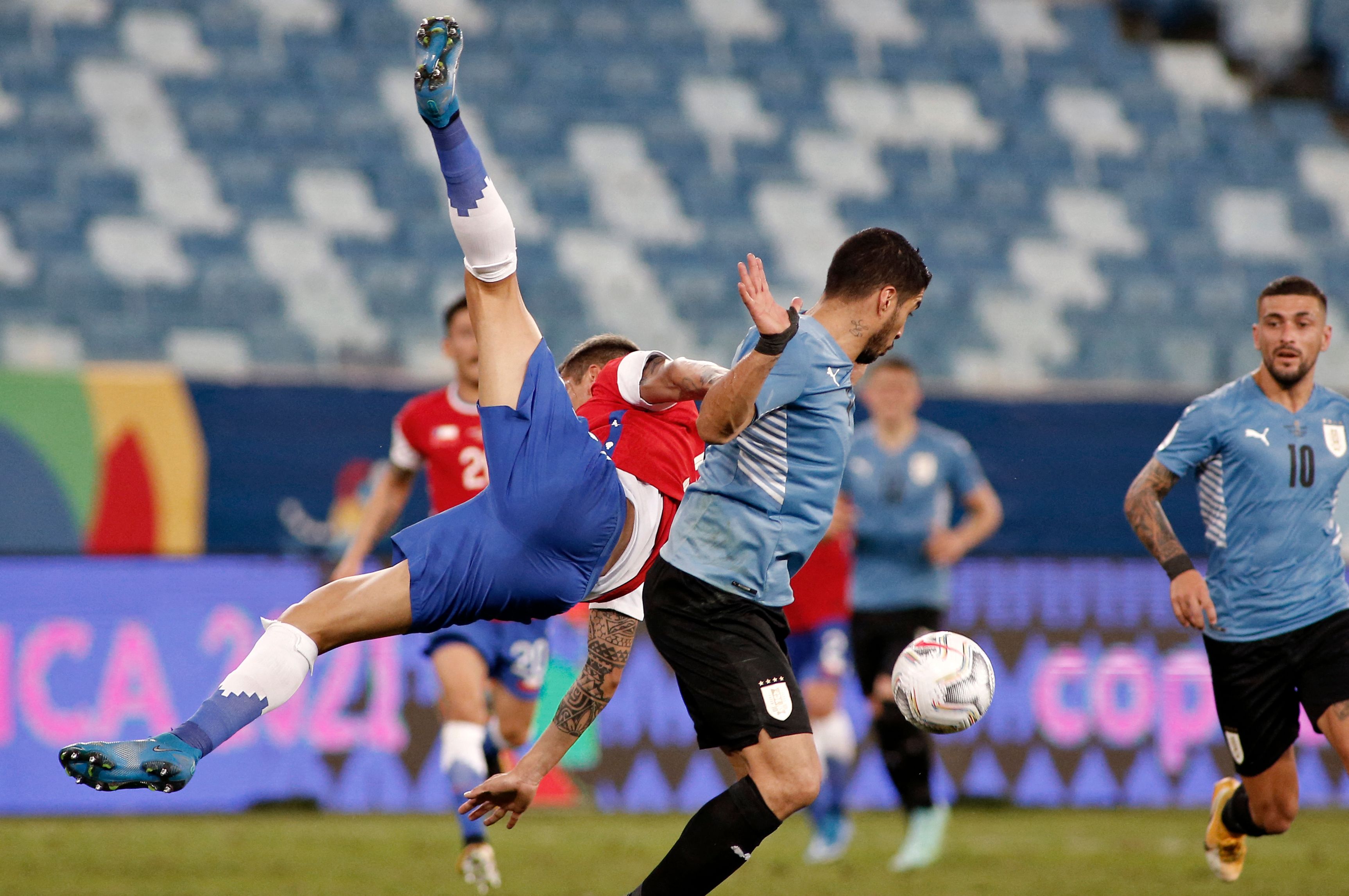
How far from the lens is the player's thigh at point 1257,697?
6.39 meters

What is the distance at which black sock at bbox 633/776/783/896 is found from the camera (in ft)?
16.2

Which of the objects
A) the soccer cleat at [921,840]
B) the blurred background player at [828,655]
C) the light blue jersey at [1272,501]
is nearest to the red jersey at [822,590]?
the blurred background player at [828,655]

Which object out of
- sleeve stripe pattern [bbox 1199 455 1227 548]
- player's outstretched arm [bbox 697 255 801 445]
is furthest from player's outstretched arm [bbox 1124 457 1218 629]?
player's outstretched arm [bbox 697 255 801 445]

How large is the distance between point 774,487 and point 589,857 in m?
4.29

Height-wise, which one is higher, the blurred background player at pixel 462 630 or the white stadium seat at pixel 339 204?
the white stadium seat at pixel 339 204

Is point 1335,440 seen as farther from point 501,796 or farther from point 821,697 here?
point 821,697

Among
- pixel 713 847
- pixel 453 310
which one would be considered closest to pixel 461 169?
pixel 713 847

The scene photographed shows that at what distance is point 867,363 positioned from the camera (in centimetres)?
529

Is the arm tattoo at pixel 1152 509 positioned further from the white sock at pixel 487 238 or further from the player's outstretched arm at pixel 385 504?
the player's outstretched arm at pixel 385 504

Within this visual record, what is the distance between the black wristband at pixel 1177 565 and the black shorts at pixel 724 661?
193 cm

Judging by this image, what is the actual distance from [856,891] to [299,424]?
558 cm

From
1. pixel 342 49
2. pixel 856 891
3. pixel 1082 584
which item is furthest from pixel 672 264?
pixel 856 891

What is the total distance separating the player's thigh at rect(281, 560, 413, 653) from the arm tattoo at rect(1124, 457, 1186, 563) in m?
3.03

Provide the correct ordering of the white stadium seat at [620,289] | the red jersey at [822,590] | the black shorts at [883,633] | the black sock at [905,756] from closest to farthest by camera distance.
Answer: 1. the black sock at [905,756]
2. the black shorts at [883,633]
3. the red jersey at [822,590]
4. the white stadium seat at [620,289]
